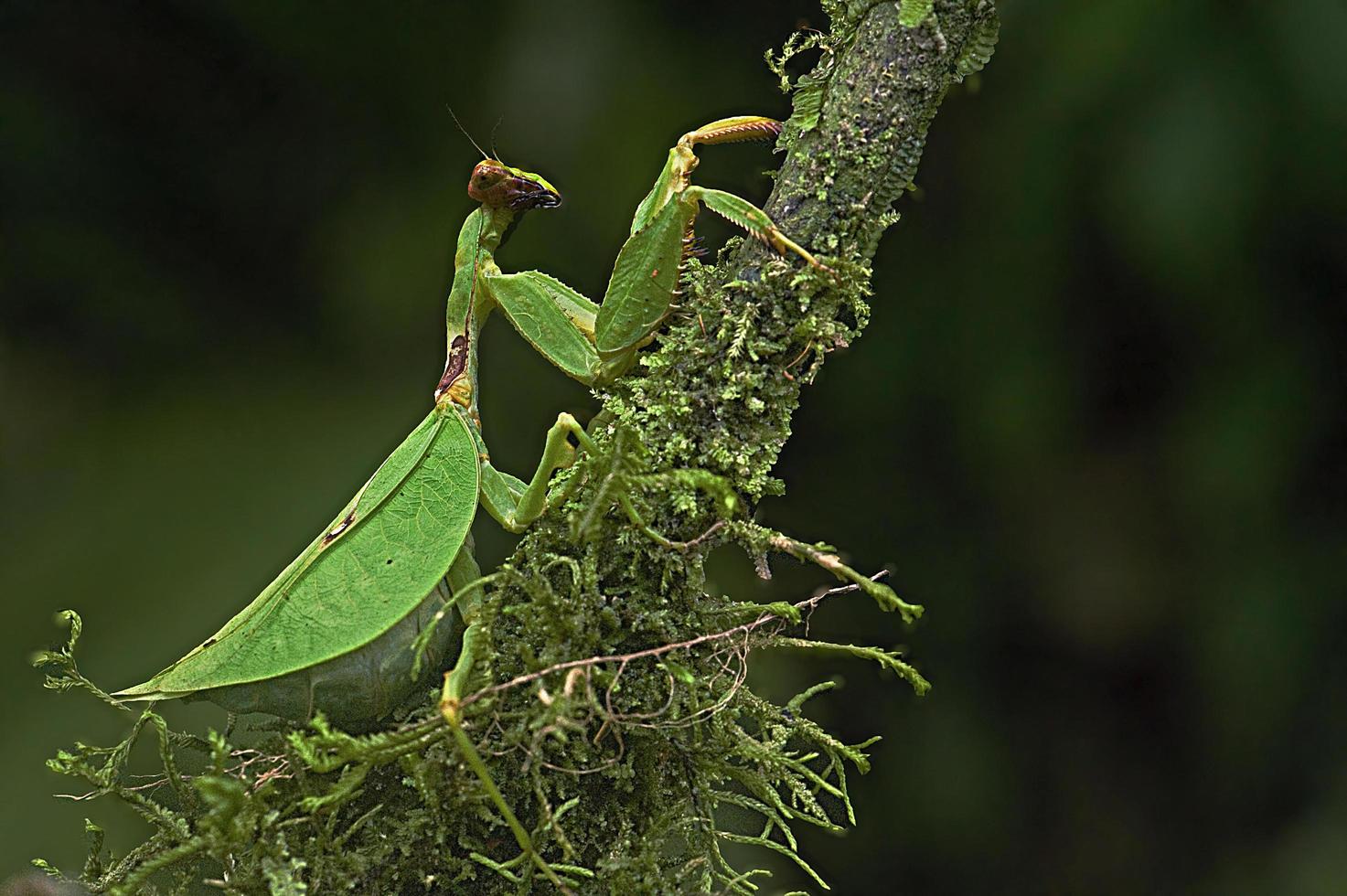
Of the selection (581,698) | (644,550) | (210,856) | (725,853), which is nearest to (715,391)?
(644,550)

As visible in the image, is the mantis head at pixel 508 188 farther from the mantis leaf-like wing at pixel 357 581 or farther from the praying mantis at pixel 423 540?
the mantis leaf-like wing at pixel 357 581

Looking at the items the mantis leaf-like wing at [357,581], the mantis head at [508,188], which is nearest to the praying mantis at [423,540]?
the mantis leaf-like wing at [357,581]

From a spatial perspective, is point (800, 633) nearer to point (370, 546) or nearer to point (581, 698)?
point (581, 698)

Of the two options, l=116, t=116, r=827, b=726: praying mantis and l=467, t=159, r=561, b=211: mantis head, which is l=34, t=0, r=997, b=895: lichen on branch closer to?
l=116, t=116, r=827, b=726: praying mantis

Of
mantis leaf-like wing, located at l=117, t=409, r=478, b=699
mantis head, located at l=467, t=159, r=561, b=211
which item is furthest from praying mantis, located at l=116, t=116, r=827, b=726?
mantis head, located at l=467, t=159, r=561, b=211

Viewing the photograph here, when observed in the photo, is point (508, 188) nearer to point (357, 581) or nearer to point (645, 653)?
point (357, 581)

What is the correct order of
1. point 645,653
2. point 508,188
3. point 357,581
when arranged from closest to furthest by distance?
1. point 645,653
2. point 357,581
3. point 508,188

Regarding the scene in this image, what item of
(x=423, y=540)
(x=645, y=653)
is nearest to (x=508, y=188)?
(x=423, y=540)
